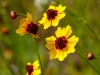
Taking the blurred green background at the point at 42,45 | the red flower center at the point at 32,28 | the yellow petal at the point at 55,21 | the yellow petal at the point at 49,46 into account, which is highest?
the blurred green background at the point at 42,45

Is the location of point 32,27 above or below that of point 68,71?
below

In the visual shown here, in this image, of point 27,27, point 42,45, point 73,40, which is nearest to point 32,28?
point 27,27

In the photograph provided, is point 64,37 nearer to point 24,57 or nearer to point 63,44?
point 63,44

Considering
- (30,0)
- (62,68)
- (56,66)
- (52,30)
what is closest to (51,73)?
(56,66)

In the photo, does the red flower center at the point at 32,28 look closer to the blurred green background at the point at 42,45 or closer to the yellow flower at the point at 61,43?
the yellow flower at the point at 61,43

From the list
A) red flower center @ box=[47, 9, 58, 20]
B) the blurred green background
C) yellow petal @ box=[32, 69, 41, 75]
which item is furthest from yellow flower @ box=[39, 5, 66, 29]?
the blurred green background

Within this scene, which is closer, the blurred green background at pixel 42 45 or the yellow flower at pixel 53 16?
the yellow flower at pixel 53 16

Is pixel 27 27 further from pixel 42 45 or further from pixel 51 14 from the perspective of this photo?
pixel 42 45

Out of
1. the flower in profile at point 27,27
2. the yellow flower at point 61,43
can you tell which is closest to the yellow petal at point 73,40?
the yellow flower at point 61,43

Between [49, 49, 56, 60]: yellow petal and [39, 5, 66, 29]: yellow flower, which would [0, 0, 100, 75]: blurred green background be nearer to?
[39, 5, 66, 29]: yellow flower
